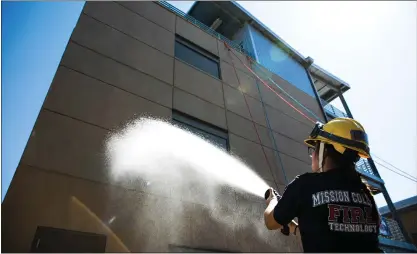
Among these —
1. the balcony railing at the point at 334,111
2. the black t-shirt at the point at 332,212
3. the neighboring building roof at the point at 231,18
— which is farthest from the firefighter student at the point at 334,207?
the balcony railing at the point at 334,111

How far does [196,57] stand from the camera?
761 centimetres

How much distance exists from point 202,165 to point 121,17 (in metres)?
4.12

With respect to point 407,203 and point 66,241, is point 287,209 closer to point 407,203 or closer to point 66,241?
point 66,241

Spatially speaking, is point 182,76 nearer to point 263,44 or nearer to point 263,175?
point 263,175

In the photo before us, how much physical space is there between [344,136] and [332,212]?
86 centimetres

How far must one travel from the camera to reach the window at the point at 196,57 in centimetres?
725

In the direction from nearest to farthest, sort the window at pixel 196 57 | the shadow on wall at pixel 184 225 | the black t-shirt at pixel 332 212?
the black t-shirt at pixel 332 212 < the shadow on wall at pixel 184 225 < the window at pixel 196 57

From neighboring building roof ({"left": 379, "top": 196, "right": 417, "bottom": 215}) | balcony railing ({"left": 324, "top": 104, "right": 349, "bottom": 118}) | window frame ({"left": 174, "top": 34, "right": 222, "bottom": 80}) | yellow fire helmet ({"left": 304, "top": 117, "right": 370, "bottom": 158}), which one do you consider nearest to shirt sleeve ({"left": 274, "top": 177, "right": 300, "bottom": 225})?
yellow fire helmet ({"left": 304, "top": 117, "right": 370, "bottom": 158})

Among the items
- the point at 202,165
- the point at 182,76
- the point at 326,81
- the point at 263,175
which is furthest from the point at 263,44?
the point at 202,165

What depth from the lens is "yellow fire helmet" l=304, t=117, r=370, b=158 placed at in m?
2.37

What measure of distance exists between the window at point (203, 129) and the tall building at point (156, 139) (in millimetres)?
30

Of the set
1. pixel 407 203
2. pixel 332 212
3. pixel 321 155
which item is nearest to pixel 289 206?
pixel 332 212

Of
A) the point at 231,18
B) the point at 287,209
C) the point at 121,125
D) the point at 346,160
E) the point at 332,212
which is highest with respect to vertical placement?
the point at 346,160

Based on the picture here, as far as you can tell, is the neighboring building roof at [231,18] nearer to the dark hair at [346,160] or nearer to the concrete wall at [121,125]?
the concrete wall at [121,125]
